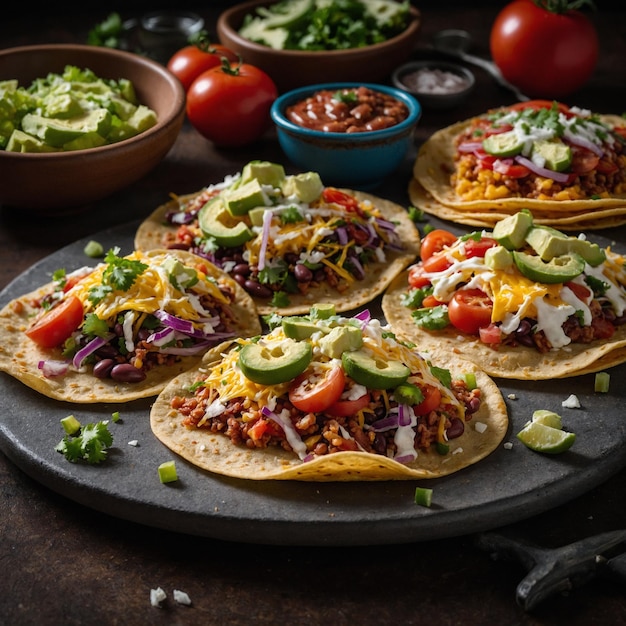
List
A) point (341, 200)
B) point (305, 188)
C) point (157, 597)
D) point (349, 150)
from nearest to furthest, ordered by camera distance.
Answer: point (157, 597) → point (305, 188) → point (341, 200) → point (349, 150)

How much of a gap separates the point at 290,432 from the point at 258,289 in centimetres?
142

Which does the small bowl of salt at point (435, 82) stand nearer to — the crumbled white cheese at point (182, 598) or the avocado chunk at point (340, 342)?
the avocado chunk at point (340, 342)

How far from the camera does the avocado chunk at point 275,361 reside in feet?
13.4

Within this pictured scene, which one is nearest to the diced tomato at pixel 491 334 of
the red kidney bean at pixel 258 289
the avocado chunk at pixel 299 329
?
the avocado chunk at pixel 299 329

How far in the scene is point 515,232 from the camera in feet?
16.6

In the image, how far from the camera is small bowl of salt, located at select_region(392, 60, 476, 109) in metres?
7.54

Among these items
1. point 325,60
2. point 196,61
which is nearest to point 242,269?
point 325,60

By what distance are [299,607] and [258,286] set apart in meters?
2.17

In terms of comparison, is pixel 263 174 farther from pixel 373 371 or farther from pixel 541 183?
pixel 373 371

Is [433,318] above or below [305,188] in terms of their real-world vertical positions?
below

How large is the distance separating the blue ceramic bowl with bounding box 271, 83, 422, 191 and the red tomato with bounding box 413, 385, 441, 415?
2.49 meters

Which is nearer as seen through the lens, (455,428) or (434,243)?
(455,428)

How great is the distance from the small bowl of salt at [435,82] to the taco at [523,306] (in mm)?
2626

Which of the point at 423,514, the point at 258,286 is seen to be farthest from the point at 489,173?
the point at 423,514
